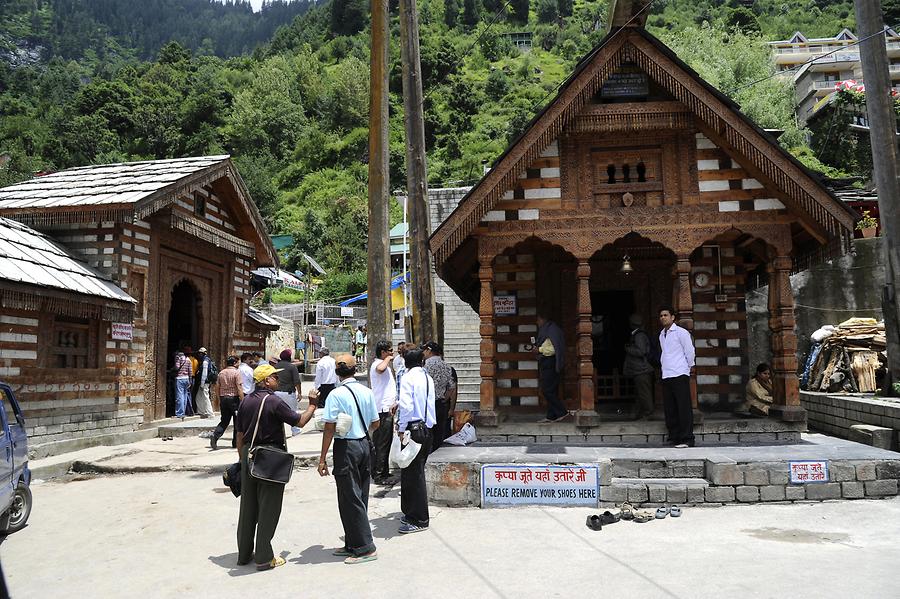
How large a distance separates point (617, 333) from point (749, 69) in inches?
1700

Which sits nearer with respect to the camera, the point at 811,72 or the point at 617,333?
the point at 617,333

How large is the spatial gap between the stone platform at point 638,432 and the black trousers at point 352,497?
4.10 meters

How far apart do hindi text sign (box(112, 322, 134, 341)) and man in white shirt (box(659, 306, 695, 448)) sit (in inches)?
461

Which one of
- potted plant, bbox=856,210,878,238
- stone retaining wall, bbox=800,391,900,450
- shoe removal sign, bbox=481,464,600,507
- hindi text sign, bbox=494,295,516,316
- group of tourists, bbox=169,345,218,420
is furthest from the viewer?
potted plant, bbox=856,210,878,238

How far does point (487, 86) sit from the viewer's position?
98688 mm

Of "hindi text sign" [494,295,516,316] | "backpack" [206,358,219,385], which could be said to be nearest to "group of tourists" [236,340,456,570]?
"hindi text sign" [494,295,516,316]

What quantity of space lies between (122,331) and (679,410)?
12021 millimetres

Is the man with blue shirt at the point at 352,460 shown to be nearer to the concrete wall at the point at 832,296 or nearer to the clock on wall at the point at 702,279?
the clock on wall at the point at 702,279

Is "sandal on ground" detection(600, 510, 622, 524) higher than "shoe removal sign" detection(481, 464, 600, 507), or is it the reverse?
"shoe removal sign" detection(481, 464, 600, 507)

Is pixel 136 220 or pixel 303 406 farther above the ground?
pixel 136 220

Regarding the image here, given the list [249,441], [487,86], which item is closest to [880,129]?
[249,441]

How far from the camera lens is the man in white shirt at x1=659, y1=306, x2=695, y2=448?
9.16 metres

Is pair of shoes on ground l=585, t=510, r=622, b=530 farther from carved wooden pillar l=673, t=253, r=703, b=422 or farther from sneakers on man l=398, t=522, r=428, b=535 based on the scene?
carved wooden pillar l=673, t=253, r=703, b=422

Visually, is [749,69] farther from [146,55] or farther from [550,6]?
[146,55]
